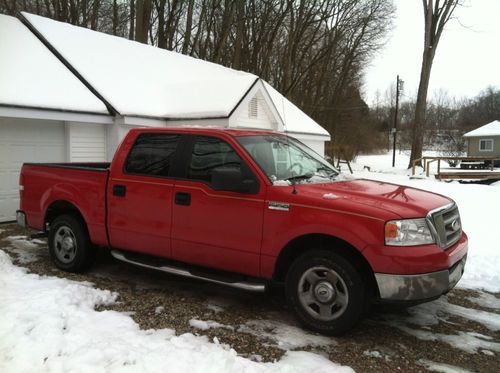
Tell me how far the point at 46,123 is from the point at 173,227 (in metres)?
7.18

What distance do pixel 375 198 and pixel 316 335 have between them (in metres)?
1.39

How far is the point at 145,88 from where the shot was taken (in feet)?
47.0

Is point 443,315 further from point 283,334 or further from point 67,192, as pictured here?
point 67,192

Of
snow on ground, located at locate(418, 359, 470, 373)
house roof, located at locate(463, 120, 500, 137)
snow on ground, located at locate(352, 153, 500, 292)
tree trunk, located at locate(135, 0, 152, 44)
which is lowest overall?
snow on ground, located at locate(418, 359, 470, 373)

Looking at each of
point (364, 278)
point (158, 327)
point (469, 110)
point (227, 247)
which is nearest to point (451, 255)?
point (364, 278)

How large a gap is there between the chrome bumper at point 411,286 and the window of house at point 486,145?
45.2 meters

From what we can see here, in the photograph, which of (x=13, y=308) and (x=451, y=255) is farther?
(x=13, y=308)

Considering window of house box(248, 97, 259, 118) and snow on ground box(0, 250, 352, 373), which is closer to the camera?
snow on ground box(0, 250, 352, 373)

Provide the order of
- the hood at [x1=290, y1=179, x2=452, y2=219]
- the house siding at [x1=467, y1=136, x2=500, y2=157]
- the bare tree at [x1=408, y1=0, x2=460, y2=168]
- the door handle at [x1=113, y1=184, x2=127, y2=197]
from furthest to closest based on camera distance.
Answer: the house siding at [x1=467, y1=136, x2=500, y2=157] → the bare tree at [x1=408, y1=0, x2=460, y2=168] → the door handle at [x1=113, y1=184, x2=127, y2=197] → the hood at [x1=290, y1=179, x2=452, y2=219]

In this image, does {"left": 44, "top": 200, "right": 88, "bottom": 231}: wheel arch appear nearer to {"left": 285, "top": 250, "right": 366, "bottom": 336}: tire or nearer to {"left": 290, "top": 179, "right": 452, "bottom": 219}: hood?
{"left": 285, "top": 250, "right": 366, "bottom": 336}: tire

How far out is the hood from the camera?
402 cm

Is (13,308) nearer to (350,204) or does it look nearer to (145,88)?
(350,204)

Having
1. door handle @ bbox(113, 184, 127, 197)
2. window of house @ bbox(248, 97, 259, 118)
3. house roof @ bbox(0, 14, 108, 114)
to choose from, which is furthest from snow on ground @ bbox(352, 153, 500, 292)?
house roof @ bbox(0, 14, 108, 114)

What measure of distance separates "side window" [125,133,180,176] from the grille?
287 cm
